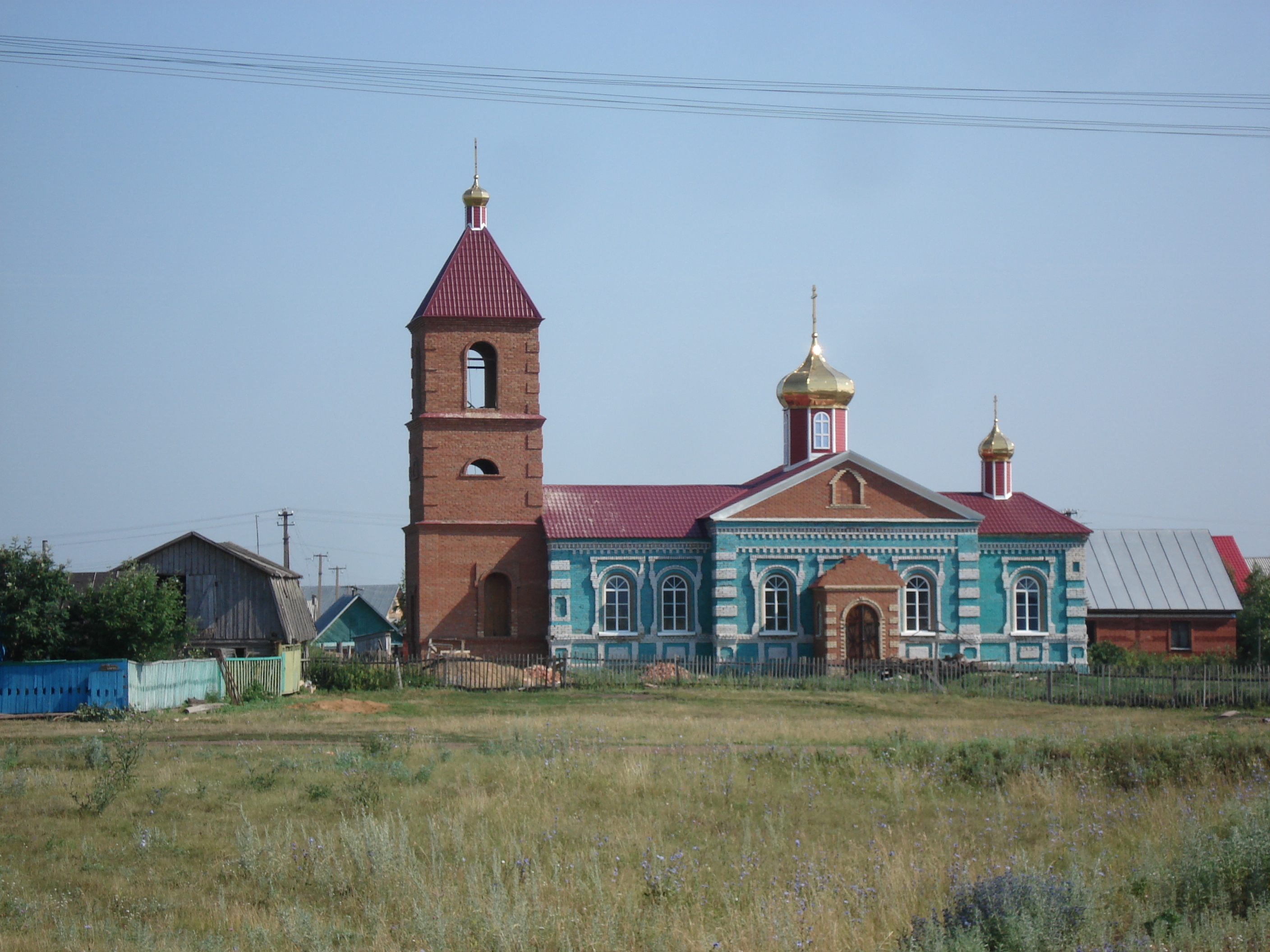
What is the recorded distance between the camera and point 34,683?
28047mm

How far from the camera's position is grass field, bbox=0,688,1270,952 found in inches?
414

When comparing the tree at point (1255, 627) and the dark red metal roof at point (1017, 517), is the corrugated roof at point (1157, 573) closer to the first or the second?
the tree at point (1255, 627)

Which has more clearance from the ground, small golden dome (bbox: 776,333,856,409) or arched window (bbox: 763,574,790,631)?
small golden dome (bbox: 776,333,856,409)

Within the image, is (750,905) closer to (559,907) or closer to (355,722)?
(559,907)

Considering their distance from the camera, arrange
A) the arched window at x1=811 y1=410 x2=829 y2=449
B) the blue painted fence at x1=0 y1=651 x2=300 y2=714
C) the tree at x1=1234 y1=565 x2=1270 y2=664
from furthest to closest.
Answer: the tree at x1=1234 y1=565 x2=1270 y2=664, the arched window at x1=811 y1=410 x2=829 y2=449, the blue painted fence at x1=0 y1=651 x2=300 y2=714

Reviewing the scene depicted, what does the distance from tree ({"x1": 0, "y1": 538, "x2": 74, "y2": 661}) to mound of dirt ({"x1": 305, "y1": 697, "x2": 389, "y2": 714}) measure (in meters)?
5.32

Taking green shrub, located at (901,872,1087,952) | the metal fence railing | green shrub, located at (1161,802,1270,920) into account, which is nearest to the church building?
the metal fence railing

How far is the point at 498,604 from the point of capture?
133 feet

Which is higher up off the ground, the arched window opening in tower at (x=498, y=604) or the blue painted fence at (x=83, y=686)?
the arched window opening in tower at (x=498, y=604)

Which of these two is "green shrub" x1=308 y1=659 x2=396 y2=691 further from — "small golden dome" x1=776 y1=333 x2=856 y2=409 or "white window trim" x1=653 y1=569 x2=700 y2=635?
"small golden dome" x1=776 y1=333 x2=856 y2=409

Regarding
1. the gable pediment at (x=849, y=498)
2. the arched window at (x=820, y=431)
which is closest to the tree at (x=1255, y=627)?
the gable pediment at (x=849, y=498)

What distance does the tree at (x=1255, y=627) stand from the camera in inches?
1786

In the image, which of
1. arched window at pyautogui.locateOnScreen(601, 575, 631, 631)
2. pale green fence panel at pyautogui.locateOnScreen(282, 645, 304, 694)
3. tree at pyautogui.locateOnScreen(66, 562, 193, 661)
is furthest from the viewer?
arched window at pyautogui.locateOnScreen(601, 575, 631, 631)

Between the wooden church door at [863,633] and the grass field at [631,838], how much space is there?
50.7ft
